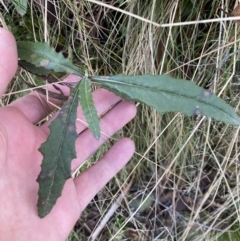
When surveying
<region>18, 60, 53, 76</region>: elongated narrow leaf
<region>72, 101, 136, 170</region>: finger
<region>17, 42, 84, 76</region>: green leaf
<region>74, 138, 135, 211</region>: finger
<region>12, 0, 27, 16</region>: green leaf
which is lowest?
<region>74, 138, 135, 211</region>: finger

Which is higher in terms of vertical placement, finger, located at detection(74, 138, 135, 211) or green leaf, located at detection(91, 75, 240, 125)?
green leaf, located at detection(91, 75, 240, 125)

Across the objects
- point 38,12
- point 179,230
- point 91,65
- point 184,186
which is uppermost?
point 38,12

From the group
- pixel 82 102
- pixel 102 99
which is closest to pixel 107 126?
pixel 102 99

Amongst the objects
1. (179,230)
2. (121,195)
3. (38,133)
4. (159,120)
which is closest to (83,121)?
(38,133)

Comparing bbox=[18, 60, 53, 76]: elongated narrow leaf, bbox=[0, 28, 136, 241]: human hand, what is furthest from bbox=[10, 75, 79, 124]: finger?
bbox=[18, 60, 53, 76]: elongated narrow leaf

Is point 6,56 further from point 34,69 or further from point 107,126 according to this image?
point 107,126

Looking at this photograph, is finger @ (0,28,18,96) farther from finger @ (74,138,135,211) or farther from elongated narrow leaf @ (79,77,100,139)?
finger @ (74,138,135,211)

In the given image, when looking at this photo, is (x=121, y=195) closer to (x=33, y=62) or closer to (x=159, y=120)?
(x=159, y=120)
